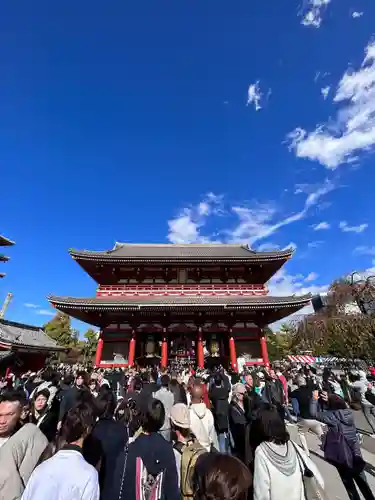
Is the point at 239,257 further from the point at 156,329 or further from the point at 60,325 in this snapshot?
the point at 60,325

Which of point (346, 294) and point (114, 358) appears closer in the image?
point (114, 358)

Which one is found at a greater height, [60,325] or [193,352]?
[60,325]

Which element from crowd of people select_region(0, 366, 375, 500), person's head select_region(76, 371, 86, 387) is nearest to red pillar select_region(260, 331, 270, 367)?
person's head select_region(76, 371, 86, 387)

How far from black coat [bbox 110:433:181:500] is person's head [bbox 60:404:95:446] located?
44cm

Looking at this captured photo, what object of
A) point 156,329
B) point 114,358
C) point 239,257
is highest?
point 239,257

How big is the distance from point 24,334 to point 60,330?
22589 mm

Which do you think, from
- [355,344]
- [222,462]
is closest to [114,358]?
[355,344]

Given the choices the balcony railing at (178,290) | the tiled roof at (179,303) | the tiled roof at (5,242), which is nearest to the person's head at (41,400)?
the tiled roof at (179,303)

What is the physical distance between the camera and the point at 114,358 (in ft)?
54.7

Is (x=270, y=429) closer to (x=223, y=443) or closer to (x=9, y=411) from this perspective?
(x=9, y=411)

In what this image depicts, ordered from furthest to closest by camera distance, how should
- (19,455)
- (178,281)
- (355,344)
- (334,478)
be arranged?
(178,281), (355,344), (334,478), (19,455)

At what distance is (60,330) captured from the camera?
42.2 metres

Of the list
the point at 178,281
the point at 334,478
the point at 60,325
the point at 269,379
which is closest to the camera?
the point at 334,478

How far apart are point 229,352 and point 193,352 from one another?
2469 mm
